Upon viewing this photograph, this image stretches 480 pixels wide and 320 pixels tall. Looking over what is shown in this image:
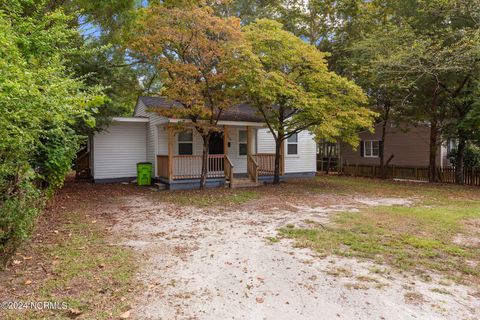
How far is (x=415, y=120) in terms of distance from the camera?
15648 mm

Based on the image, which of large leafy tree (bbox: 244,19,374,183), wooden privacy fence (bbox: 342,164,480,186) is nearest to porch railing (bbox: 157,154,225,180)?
large leafy tree (bbox: 244,19,374,183)

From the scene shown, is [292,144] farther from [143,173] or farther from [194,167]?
[143,173]

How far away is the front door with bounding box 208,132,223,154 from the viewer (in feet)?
47.1

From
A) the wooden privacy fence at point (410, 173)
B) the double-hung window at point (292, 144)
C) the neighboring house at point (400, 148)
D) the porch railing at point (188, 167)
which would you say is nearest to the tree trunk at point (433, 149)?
the wooden privacy fence at point (410, 173)

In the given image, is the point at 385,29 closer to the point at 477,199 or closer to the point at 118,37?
the point at 477,199

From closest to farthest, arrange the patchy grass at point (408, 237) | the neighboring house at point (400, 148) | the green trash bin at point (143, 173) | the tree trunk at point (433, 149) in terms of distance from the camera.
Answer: the patchy grass at point (408, 237), the green trash bin at point (143, 173), the tree trunk at point (433, 149), the neighboring house at point (400, 148)

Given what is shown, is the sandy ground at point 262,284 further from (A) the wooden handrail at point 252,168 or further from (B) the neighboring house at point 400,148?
(B) the neighboring house at point 400,148

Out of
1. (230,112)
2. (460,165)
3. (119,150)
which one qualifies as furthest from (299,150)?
(119,150)

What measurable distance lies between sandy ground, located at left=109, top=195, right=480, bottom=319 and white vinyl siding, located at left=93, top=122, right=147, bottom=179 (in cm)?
813

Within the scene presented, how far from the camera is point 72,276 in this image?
151 inches

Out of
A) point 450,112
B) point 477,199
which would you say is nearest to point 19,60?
point 477,199

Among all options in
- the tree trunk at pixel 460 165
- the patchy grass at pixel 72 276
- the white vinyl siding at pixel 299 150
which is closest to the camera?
the patchy grass at pixel 72 276

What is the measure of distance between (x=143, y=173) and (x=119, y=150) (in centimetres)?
180

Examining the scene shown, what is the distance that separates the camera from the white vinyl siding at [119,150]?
13375mm
